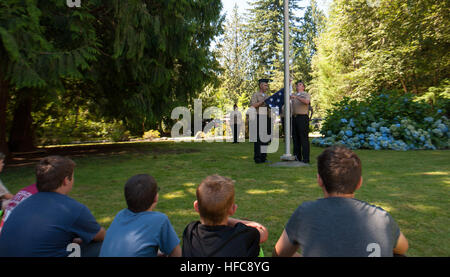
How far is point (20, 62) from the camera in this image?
6203 mm

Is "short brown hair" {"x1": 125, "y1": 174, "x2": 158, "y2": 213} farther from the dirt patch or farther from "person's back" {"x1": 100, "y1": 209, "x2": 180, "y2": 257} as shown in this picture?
the dirt patch

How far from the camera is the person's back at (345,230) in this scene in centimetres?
141

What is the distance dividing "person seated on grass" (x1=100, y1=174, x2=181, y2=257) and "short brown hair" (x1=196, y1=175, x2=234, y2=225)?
13.2 inches

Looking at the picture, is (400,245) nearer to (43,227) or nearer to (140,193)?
(140,193)

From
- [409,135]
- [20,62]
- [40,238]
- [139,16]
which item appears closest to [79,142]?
[139,16]

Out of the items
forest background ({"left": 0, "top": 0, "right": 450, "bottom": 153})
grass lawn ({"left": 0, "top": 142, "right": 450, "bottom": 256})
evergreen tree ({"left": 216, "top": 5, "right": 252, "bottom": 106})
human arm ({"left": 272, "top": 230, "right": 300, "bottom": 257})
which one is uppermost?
evergreen tree ({"left": 216, "top": 5, "right": 252, "bottom": 106})

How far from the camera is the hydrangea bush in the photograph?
10.5 m

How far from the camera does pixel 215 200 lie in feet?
5.47

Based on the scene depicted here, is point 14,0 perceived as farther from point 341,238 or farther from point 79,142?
point 79,142

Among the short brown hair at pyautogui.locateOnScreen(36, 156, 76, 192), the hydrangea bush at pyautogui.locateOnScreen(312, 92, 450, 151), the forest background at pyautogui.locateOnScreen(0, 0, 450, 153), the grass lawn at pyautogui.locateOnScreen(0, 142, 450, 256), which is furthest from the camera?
the hydrangea bush at pyautogui.locateOnScreen(312, 92, 450, 151)

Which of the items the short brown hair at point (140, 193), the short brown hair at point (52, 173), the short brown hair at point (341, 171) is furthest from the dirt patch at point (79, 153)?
the short brown hair at point (341, 171)

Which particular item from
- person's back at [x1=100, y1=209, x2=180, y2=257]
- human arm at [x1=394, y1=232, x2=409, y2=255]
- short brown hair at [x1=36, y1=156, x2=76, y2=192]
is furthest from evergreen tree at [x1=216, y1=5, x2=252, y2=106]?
human arm at [x1=394, y1=232, x2=409, y2=255]

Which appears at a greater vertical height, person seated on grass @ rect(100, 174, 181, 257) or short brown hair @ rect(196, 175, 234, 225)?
short brown hair @ rect(196, 175, 234, 225)
